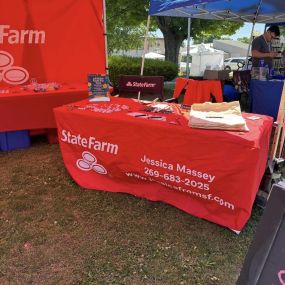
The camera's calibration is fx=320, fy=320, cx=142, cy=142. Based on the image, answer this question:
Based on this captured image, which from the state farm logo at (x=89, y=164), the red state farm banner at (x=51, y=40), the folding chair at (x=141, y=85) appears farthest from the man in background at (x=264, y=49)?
the state farm logo at (x=89, y=164)

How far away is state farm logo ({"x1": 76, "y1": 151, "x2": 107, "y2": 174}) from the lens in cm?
300

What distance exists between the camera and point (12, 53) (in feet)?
14.4

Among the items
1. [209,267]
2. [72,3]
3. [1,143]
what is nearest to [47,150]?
[1,143]

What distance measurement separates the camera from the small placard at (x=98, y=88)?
3391mm

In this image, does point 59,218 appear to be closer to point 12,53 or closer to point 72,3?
point 12,53

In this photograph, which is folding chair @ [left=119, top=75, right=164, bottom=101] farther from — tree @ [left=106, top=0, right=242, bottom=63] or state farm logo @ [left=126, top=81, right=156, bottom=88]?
tree @ [left=106, top=0, right=242, bottom=63]

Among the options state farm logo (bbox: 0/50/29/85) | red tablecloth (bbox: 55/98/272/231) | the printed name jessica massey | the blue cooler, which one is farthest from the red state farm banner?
the printed name jessica massey

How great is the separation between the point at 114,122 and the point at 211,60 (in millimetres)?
13085

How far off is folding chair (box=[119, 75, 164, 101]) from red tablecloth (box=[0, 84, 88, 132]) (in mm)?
577

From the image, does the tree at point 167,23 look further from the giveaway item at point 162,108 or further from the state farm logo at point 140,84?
the giveaway item at point 162,108

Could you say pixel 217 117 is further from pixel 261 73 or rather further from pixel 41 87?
pixel 261 73

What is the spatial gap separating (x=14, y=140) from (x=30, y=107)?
0.53 meters

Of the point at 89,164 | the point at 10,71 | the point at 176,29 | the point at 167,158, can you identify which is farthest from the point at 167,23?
the point at 167,158

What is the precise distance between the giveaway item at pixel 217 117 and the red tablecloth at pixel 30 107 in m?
1.98
